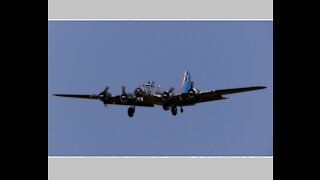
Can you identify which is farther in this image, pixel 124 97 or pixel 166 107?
pixel 124 97

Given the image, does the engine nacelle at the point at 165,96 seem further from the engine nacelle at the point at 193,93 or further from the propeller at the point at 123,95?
the propeller at the point at 123,95

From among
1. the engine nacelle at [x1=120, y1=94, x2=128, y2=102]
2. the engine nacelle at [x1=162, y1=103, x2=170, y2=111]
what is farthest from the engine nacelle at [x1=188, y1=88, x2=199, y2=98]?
the engine nacelle at [x1=120, y1=94, x2=128, y2=102]

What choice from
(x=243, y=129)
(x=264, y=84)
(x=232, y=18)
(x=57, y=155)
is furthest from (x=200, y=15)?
(x=57, y=155)

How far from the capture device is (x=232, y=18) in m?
30.5

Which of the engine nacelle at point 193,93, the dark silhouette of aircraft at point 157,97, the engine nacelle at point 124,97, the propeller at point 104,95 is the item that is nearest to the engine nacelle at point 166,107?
the dark silhouette of aircraft at point 157,97

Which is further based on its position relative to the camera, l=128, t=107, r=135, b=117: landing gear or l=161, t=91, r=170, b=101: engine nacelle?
l=161, t=91, r=170, b=101: engine nacelle

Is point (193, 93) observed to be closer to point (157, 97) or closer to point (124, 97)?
point (157, 97)

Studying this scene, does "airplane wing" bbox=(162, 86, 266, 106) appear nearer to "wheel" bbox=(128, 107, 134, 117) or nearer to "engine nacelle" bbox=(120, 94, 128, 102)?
"wheel" bbox=(128, 107, 134, 117)

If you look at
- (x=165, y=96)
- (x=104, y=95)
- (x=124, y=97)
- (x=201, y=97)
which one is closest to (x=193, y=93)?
(x=201, y=97)

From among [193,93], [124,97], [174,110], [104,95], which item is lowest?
[174,110]

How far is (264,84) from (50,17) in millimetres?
12616

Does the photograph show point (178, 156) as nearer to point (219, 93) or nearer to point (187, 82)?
point (219, 93)

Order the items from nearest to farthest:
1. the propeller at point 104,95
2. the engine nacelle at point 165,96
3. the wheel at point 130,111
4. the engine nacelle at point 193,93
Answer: the engine nacelle at point 193,93 → the wheel at point 130,111 → the engine nacelle at point 165,96 → the propeller at point 104,95

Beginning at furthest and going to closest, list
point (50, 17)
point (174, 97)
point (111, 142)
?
1. point (174, 97)
2. point (111, 142)
3. point (50, 17)
